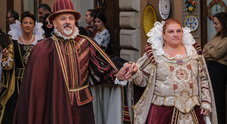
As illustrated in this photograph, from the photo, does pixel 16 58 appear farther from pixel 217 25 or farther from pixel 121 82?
pixel 217 25

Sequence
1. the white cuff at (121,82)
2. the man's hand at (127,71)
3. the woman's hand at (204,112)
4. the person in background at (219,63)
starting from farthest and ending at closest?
the person in background at (219,63), the woman's hand at (204,112), the white cuff at (121,82), the man's hand at (127,71)

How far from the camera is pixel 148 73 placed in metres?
5.18

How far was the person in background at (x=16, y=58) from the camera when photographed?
21.6ft

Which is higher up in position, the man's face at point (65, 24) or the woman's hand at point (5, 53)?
the man's face at point (65, 24)

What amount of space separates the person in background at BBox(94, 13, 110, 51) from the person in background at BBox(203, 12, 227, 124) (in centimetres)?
214

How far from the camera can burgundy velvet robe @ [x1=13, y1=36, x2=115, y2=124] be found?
472cm

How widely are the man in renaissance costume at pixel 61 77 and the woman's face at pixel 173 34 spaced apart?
69 cm

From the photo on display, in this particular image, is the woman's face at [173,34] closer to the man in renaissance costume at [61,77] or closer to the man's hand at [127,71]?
the man's hand at [127,71]

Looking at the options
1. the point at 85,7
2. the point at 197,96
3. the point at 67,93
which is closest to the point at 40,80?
the point at 67,93

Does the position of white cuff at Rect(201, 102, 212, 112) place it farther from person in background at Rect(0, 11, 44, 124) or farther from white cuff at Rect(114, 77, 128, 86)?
person in background at Rect(0, 11, 44, 124)

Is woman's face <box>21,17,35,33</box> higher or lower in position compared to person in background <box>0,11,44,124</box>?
higher

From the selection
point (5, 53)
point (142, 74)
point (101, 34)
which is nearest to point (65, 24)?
point (142, 74)

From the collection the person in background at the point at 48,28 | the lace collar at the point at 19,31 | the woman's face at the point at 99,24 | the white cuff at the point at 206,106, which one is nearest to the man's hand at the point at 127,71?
the white cuff at the point at 206,106

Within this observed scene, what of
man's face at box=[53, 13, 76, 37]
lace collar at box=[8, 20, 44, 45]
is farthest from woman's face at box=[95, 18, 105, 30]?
man's face at box=[53, 13, 76, 37]
